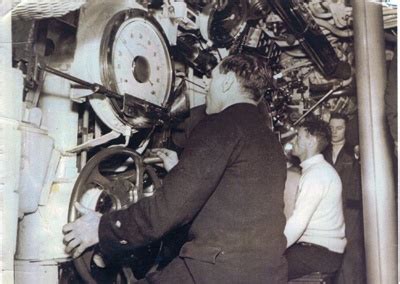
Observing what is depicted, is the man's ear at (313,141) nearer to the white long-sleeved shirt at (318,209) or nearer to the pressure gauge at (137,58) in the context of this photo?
the white long-sleeved shirt at (318,209)

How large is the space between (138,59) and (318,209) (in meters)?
0.68

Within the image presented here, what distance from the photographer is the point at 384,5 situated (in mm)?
1250

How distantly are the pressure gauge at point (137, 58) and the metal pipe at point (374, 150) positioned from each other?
542 millimetres

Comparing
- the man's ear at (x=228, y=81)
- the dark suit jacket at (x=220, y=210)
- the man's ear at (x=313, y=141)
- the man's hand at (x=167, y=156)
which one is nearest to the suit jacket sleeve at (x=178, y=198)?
the dark suit jacket at (x=220, y=210)

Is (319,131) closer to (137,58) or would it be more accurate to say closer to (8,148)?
(137,58)

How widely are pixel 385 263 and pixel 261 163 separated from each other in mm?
384

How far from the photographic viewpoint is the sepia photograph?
1097 millimetres

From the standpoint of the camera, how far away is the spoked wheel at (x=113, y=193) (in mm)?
1197

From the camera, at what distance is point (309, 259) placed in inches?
57.1

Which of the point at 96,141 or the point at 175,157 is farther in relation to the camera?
the point at 175,157

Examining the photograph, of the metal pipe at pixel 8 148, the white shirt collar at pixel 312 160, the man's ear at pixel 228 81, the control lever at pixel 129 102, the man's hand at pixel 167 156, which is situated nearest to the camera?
the metal pipe at pixel 8 148

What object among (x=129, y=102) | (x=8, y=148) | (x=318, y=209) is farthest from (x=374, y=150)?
(x=8, y=148)

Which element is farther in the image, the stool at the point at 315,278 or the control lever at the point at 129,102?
the stool at the point at 315,278

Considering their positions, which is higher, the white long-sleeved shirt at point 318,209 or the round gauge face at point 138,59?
the round gauge face at point 138,59
